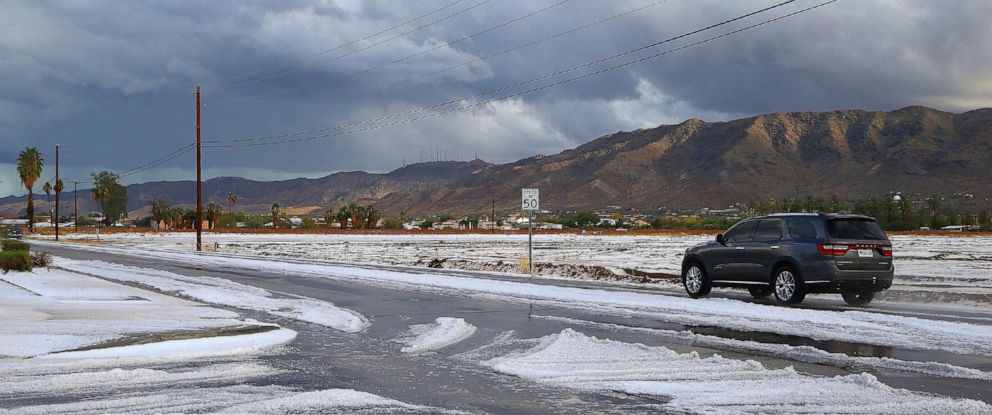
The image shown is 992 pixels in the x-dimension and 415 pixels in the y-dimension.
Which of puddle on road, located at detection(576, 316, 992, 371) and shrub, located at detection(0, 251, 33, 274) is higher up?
shrub, located at detection(0, 251, 33, 274)

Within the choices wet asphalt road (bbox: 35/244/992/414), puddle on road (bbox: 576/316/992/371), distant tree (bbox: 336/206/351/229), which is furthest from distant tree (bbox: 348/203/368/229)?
puddle on road (bbox: 576/316/992/371)

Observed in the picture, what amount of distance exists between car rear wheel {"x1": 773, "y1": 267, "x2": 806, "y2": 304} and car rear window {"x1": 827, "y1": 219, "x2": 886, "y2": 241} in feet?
3.82

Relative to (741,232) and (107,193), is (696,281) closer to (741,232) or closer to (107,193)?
(741,232)

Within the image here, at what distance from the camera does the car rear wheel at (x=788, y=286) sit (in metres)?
19.2

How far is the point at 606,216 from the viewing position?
18212 centimetres

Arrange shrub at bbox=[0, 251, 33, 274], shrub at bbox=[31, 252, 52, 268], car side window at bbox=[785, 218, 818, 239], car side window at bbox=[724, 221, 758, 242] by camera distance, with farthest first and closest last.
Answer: shrub at bbox=[31, 252, 52, 268]
shrub at bbox=[0, 251, 33, 274]
car side window at bbox=[724, 221, 758, 242]
car side window at bbox=[785, 218, 818, 239]

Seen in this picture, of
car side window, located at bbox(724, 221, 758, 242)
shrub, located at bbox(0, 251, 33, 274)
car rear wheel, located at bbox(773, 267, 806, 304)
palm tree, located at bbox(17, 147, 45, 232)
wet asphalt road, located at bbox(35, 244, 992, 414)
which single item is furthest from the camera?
palm tree, located at bbox(17, 147, 45, 232)

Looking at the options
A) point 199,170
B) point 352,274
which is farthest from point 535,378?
point 199,170

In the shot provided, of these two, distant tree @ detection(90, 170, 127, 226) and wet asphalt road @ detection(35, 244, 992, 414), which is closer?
wet asphalt road @ detection(35, 244, 992, 414)

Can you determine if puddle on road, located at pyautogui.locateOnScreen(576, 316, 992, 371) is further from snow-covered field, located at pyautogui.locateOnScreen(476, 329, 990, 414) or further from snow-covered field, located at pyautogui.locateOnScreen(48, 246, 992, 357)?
snow-covered field, located at pyautogui.locateOnScreen(476, 329, 990, 414)

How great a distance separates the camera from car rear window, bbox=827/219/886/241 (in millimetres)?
19312

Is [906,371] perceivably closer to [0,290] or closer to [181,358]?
[181,358]

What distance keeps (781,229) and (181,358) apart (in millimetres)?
13199

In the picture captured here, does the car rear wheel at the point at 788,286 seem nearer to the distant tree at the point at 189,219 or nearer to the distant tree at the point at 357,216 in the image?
the distant tree at the point at 357,216
